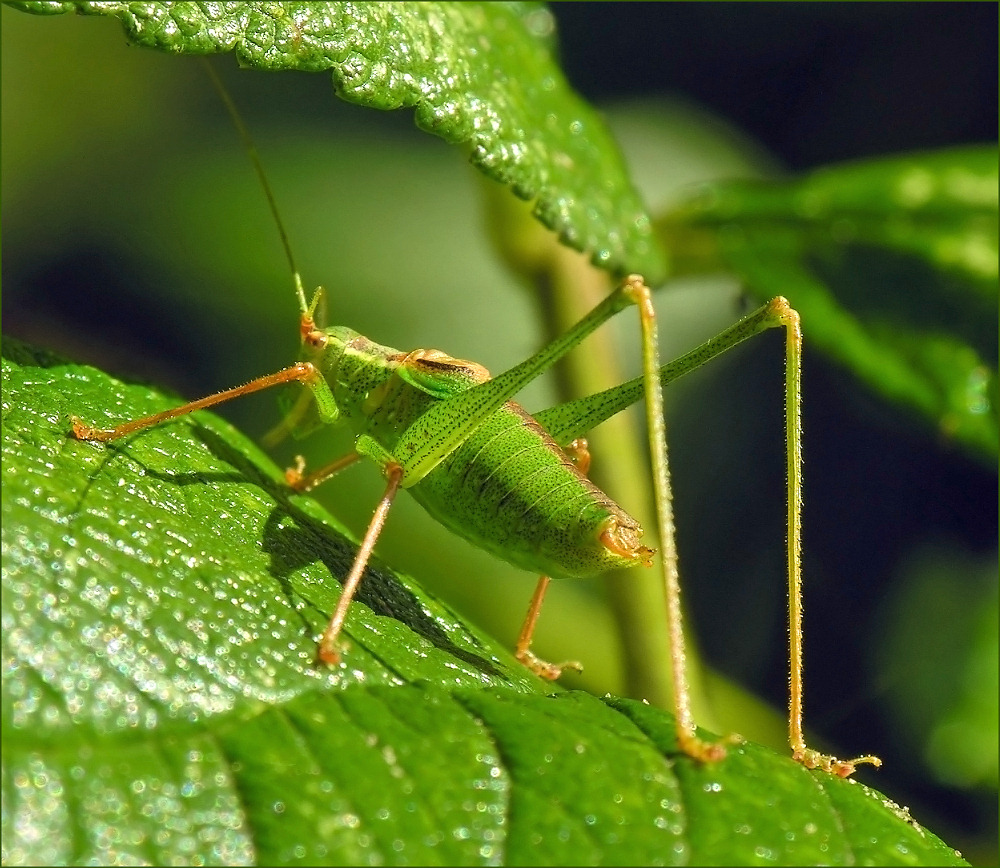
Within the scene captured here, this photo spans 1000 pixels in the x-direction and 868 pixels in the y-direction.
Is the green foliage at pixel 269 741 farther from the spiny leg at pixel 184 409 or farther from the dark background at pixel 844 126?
the dark background at pixel 844 126

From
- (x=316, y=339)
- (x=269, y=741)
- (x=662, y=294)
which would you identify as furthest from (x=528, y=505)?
(x=662, y=294)

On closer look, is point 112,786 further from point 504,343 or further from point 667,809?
point 504,343

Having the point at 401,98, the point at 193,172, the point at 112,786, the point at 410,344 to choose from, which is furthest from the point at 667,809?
the point at 193,172

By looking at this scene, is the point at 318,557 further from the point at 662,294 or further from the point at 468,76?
the point at 662,294

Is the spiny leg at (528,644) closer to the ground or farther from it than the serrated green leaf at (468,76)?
closer to the ground

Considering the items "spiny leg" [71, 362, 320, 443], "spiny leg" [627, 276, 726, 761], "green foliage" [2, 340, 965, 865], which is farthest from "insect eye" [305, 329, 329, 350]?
"green foliage" [2, 340, 965, 865]

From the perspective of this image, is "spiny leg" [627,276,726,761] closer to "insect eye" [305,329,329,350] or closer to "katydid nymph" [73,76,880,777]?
"katydid nymph" [73,76,880,777]

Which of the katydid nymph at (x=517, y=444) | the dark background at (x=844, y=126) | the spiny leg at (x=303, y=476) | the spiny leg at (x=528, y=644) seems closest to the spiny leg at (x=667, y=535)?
the katydid nymph at (x=517, y=444)
